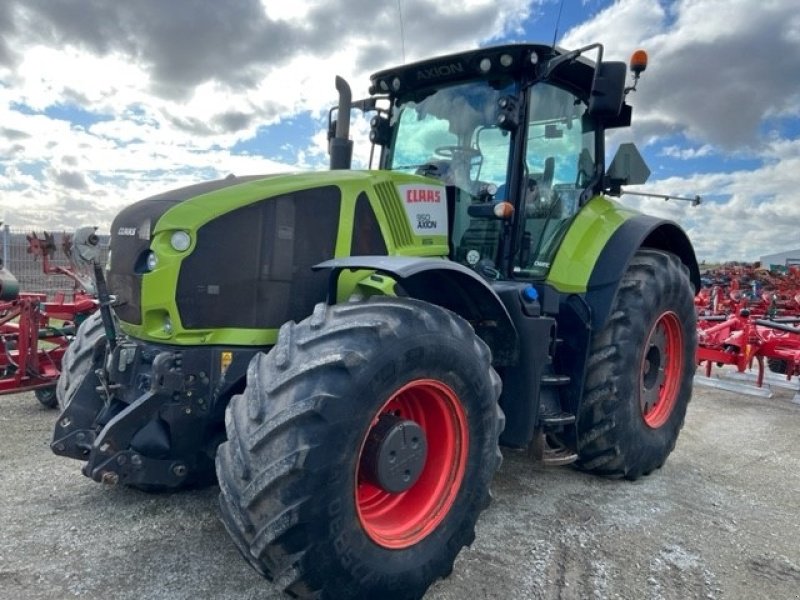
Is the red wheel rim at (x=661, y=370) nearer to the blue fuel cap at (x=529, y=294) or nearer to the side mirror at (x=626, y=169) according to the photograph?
the side mirror at (x=626, y=169)

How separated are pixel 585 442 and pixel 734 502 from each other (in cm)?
111

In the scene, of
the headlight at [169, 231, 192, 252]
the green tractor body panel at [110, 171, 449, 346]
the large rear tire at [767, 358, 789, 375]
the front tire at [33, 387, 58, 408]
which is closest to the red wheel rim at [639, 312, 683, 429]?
the green tractor body panel at [110, 171, 449, 346]

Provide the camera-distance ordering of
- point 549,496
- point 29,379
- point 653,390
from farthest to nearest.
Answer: point 29,379
point 653,390
point 549,496

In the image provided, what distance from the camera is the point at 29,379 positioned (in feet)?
18.7

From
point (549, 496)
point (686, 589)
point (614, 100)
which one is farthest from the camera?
point (549, 496)

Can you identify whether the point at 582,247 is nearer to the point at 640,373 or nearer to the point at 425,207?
the point at 640,373

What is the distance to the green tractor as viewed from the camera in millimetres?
2410

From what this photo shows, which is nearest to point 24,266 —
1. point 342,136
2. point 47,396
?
point 47,396

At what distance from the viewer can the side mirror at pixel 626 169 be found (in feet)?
15.7

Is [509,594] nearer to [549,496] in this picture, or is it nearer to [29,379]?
[549,496]

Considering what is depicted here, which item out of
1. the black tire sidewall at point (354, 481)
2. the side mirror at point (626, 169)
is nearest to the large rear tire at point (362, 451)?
the black tire sidewall at point (354, 481)

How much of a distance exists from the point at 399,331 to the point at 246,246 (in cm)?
97

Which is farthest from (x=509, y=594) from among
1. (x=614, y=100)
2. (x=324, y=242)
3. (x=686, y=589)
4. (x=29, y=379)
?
(x=29, y=379)

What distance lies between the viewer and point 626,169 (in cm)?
478
